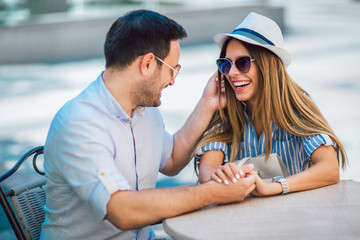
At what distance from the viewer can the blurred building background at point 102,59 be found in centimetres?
688

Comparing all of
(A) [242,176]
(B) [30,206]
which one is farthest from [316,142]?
(B) [30,206]

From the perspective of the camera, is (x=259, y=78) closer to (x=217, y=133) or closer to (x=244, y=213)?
(x=217, y=133)

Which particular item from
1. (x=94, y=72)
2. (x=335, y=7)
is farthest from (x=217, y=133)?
(x=335, y=7)

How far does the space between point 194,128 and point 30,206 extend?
0.93m

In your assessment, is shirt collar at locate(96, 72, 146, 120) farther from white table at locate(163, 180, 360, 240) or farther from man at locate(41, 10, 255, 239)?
white table at locate(163, 180, 360, 240)

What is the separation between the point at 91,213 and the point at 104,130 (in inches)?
14.7

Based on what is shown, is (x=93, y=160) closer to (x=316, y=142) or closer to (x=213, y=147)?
(x=213, y=147)

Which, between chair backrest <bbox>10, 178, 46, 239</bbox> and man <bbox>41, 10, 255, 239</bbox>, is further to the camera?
chair backrest <bbox>10, 178, 46, 239</bbox>

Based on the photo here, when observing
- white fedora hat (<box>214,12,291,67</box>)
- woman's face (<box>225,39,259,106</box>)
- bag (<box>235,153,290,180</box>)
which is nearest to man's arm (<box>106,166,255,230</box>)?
bag (<box>235,153,290,180</box>)

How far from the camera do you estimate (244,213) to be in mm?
2160

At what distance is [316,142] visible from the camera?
252cm

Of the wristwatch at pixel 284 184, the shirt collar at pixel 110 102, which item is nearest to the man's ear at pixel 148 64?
the shirt collar at pixel 110 102

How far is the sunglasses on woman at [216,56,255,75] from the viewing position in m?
2.65

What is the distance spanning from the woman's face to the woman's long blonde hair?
27 millimetres
